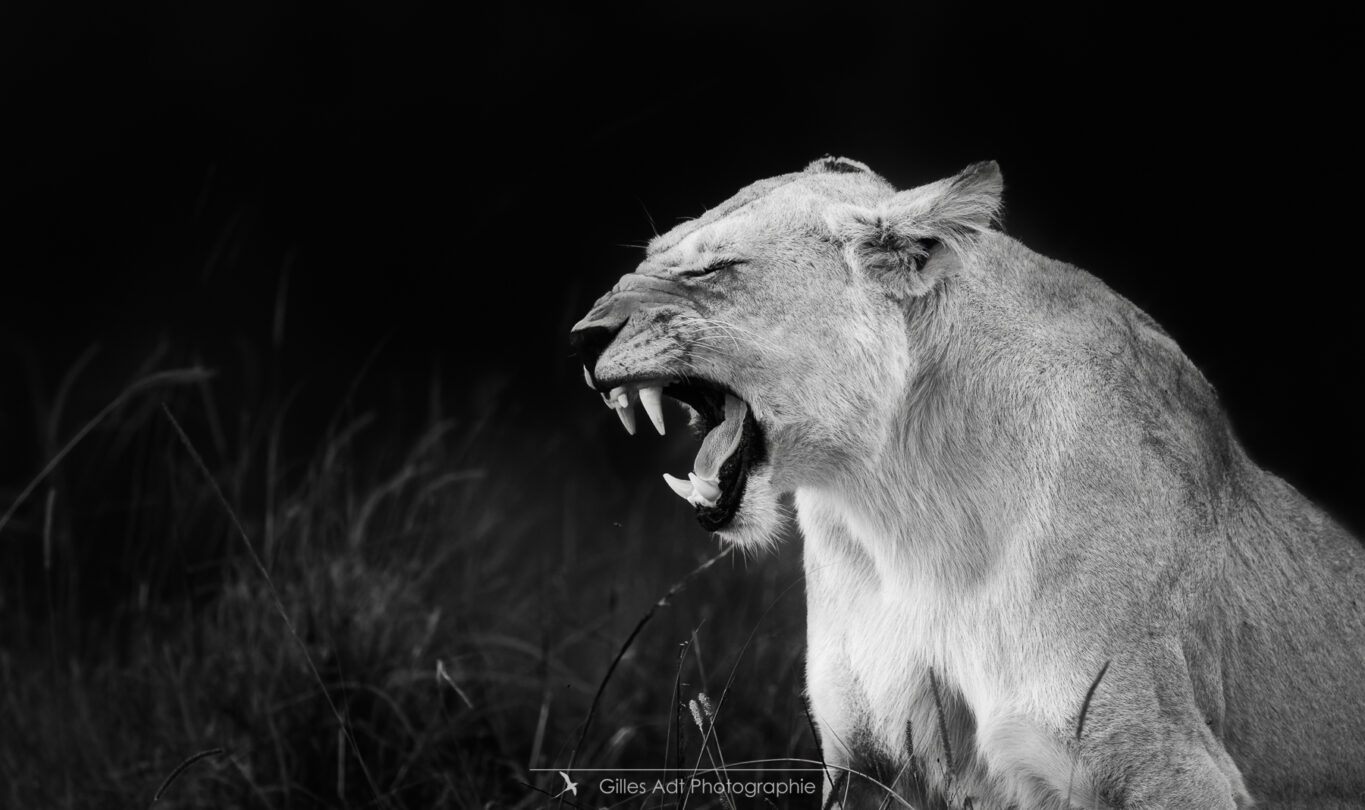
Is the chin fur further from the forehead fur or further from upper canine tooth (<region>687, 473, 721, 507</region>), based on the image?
the forehead fur

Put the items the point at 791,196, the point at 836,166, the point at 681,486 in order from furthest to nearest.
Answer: the point at 836,166
the point at 791,196
the point at 681,486

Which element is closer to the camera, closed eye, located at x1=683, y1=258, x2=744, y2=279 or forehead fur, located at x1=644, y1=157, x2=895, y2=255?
closed eye, located at x1=683, y1=258, x2=744, y2=279

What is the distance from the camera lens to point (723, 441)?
3.11 meters

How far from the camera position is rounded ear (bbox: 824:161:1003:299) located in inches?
122

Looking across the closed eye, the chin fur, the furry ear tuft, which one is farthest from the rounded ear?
the chin fur

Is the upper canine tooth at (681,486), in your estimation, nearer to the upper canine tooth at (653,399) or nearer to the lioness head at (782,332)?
the lioness head at (782,332)

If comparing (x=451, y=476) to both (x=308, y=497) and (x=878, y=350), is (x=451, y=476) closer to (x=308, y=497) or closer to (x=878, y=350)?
(x=308, y=497)

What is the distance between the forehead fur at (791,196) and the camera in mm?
3246

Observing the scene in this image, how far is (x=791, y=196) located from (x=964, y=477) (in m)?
0.73

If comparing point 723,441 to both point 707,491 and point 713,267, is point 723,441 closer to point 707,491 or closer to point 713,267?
point 707,491

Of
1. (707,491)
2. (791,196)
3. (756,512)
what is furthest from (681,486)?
(791,196)

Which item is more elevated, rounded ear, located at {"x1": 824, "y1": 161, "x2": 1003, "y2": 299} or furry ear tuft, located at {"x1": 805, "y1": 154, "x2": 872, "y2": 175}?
furry ear tuft, located at {"x1": 805, "y1": 154, "x2": 872, "y2": 175}

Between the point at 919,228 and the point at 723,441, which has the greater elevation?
the point at 919,228

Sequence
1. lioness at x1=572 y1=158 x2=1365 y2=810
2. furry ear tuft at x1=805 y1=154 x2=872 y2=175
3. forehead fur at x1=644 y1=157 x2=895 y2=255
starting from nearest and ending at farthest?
1. lioness at x1=572 y1=158 x2=1365 y2=810
2. forehead fur at x1=644 y1=157 x2=895 y2=255
3. furry ear tuft at x1=805 y1=154 x2=872 y2=175
